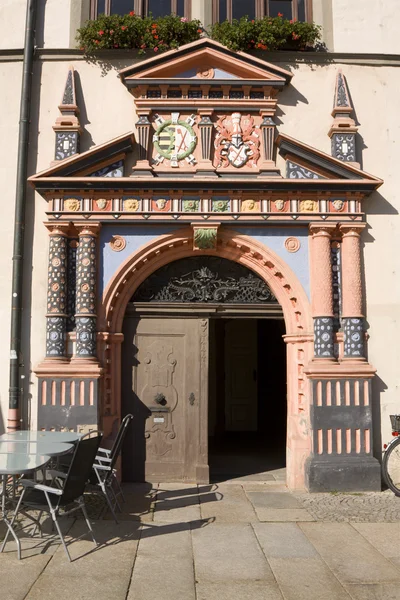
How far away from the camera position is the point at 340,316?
25.6 ft

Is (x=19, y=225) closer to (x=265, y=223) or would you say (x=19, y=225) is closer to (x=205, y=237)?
(x=205, y=237)

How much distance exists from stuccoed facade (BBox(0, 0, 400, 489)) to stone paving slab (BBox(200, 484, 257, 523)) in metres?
0.64

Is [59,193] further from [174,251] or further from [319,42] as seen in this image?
[319,42]

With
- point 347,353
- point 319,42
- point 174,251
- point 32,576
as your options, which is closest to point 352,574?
point 32,576

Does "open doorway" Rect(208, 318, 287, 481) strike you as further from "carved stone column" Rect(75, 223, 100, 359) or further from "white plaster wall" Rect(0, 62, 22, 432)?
"white plaster wall" Rect(0, 62, 22, 432)

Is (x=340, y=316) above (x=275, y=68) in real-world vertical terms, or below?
below

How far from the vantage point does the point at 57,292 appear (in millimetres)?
7652

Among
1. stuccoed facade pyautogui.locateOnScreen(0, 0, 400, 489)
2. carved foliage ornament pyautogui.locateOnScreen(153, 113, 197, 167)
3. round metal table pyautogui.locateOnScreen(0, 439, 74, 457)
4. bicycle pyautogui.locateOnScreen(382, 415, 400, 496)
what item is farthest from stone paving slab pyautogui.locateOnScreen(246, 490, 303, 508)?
carved foliage ornament pyautogui.locateOnScreen(153, 113, 197, 167)

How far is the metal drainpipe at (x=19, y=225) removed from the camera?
770 cm

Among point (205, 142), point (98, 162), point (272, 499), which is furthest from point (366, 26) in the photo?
point (272, 499)

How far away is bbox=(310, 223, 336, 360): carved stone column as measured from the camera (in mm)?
7648

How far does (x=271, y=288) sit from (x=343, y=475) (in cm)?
253

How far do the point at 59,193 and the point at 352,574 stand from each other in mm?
5560

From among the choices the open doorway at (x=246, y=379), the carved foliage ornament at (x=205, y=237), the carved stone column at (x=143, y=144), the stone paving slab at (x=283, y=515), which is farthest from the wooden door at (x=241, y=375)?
the stone paving slab at (x=283, y=515)
